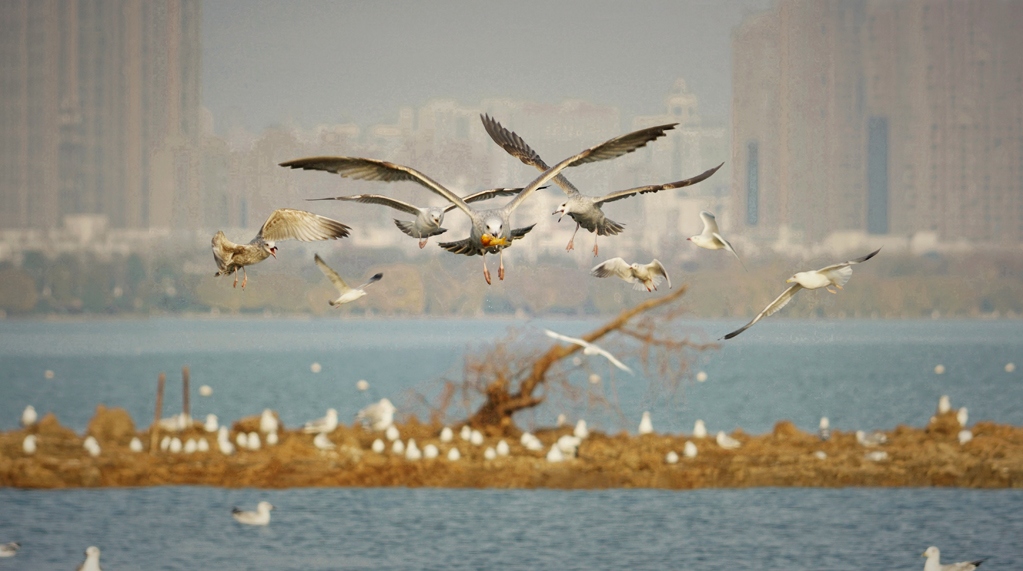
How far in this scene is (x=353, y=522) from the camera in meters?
34.5

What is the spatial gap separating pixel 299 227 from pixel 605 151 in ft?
5.76

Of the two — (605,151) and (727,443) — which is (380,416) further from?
(605,151)

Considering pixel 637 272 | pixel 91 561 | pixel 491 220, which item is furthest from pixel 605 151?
pixel 91 561

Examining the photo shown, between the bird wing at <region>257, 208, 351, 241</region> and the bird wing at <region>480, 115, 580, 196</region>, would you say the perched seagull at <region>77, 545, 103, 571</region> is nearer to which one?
the bird wing at <region>257, 208, 351, 241</region>

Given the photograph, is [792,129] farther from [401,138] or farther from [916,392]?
[916,392]

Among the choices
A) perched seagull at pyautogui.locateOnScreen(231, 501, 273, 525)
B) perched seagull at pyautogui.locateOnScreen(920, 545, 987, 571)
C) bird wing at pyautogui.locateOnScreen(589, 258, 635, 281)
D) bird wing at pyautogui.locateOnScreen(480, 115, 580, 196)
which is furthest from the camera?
perched seagull at pyautogui.locateOnScreen(231, 501, 273, 525)

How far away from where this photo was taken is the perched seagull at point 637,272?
28.9 feet

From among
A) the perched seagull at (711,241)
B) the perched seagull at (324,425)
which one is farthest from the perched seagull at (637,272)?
the perched seagull at (324,425)

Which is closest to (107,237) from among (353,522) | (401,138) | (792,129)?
(401,138)

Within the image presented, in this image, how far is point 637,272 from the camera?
29.3 feet

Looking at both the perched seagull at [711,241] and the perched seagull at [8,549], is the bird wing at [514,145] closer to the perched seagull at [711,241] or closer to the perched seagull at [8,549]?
the perched seagull at [711,241]

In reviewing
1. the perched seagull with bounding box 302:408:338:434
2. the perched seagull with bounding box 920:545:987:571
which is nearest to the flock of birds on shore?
the perched seagull with bounding box 920:545:987:571

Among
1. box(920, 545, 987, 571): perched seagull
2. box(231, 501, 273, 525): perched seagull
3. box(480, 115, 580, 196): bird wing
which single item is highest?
box(480, 115, 580, 196): bird wing

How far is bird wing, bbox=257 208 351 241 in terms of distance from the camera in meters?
7.41
